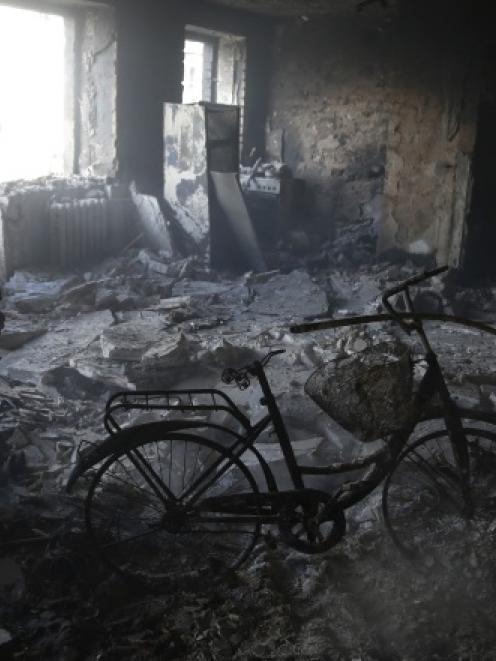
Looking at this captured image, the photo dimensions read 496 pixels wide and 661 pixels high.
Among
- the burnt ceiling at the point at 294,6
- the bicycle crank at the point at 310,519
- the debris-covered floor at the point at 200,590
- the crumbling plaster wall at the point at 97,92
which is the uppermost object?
the burnt ceiling at the point at 294,6

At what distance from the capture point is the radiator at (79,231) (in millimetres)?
8578

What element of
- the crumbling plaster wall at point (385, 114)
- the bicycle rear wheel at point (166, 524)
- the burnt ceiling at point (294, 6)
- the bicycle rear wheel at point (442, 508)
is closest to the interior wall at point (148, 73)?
the burnt ceiling at point (294, 6)

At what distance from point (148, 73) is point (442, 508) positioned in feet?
26.4

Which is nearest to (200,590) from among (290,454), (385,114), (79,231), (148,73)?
(290,454)

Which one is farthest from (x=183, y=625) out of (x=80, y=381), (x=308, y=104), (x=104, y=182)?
(x=308, y=104)

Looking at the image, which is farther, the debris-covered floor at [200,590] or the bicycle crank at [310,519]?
the bicycle crank at [310,519]

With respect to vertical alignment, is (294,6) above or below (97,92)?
above

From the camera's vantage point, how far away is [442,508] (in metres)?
3.12

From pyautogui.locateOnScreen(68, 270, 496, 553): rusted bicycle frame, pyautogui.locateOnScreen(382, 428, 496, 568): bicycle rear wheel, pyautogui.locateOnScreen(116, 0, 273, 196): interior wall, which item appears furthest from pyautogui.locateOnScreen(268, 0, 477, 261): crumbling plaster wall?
pyautogui.locateOnScreen(68, 270, 496, 553): rusted bicycle frame

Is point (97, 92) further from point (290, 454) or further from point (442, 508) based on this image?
point (442, 508)

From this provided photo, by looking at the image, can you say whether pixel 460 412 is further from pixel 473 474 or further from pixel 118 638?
pixel 118 638

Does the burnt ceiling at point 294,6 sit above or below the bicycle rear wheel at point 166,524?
above

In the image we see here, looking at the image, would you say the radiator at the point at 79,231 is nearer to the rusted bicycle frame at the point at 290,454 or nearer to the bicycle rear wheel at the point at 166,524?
the bicycle rear wheel at the point at 166,524

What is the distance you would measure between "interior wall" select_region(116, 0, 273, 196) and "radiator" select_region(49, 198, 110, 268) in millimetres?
864
